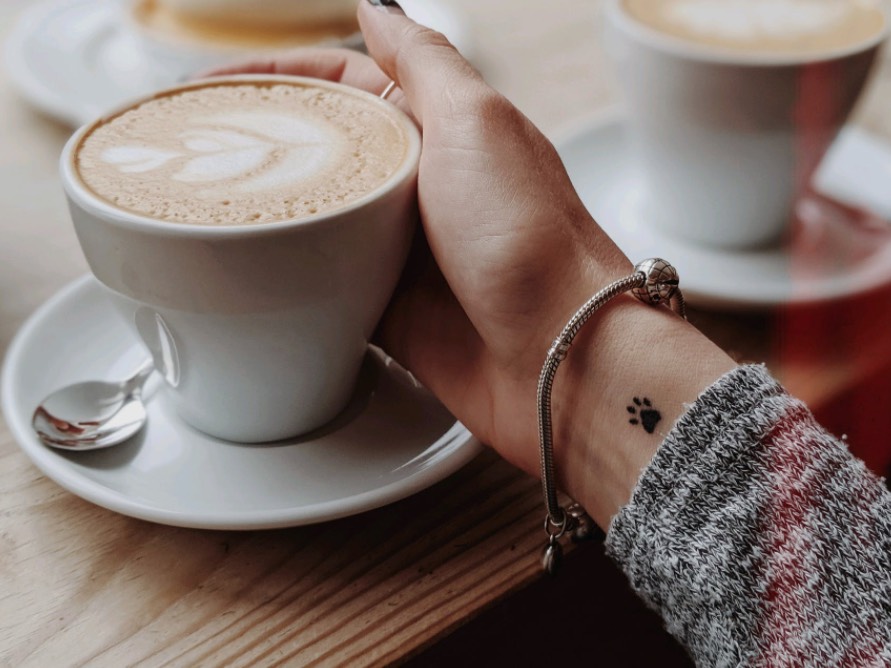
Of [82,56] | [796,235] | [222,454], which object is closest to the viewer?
[222,454]

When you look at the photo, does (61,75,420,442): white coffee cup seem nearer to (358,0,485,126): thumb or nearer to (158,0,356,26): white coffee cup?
(358,0,485,126): thumb

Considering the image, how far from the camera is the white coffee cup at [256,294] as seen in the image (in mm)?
534

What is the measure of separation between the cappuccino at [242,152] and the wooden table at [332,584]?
197 mm

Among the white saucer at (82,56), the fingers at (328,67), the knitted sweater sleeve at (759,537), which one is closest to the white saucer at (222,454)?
the knitted sweater sleeve at (759,537)

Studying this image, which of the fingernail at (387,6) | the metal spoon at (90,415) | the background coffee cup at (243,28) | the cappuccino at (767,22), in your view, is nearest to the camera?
the metal spoon at (90,415)

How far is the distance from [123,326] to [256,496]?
224 millimetres

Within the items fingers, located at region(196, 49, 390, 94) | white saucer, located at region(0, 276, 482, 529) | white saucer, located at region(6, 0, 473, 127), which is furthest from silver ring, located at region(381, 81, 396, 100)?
white saucer, located at region(6, 0, 473, 127)

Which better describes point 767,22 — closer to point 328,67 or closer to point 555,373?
point 328,67

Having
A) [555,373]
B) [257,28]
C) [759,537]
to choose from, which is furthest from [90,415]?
[257,28]

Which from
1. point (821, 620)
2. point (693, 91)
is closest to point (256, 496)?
point (821, 620)

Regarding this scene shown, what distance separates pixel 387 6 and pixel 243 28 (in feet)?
1.14

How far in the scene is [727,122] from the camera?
2.73 ft

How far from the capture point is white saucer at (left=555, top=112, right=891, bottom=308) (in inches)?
31.8

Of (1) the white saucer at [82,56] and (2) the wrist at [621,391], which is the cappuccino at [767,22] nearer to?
(1) the white saucer at [82,56]
